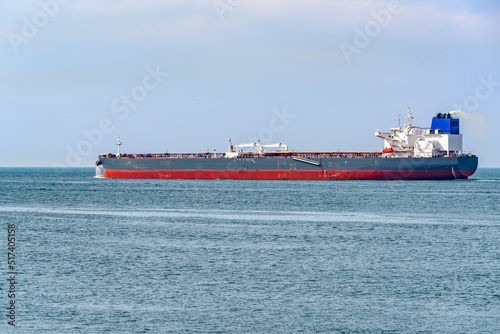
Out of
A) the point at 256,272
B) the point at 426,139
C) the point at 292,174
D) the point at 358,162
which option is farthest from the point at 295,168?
the point at 256,272

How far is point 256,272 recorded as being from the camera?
2470 cm

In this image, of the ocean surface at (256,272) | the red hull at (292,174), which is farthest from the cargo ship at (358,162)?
the ocean surface at (256,272)

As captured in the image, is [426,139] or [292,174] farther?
[292,174]

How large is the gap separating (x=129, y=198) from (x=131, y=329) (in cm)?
4509

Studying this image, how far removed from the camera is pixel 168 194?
66.6 meters

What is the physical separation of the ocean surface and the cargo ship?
2750 centimetres

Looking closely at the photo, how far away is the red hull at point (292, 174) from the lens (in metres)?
75.6

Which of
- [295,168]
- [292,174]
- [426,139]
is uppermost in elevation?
[426,139]

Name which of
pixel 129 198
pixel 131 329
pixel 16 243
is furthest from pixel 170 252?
pixel 129 198

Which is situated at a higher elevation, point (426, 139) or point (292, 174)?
point (426, 139)

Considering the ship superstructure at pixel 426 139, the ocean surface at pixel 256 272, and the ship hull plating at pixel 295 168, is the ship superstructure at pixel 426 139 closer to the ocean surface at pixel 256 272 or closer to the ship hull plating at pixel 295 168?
the ship hull plating at pixel 295 168

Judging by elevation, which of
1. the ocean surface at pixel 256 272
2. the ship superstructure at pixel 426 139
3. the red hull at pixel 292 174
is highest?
the ship superstructure at pixel 426 139

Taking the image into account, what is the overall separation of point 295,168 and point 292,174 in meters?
1.41

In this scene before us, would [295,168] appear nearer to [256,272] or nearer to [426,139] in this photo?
[426,139]
